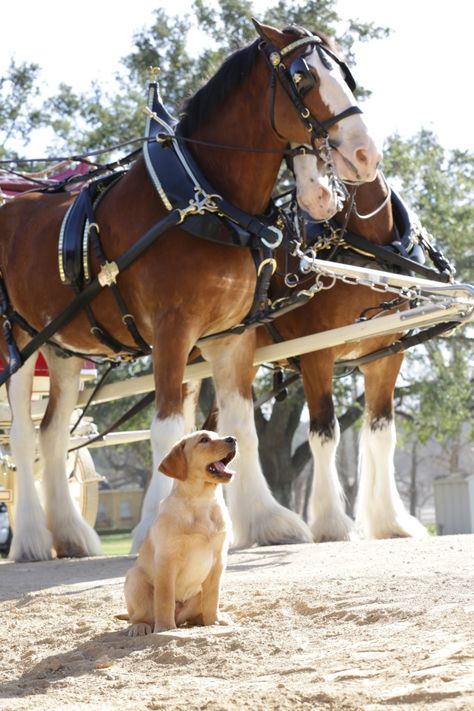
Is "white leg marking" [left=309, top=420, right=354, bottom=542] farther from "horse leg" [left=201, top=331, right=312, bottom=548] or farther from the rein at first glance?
the rein

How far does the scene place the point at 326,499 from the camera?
859 cm

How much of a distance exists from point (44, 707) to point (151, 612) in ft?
4.16

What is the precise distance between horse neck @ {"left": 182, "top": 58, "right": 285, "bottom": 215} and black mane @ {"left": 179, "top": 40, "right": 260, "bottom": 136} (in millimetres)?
48

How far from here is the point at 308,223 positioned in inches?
327

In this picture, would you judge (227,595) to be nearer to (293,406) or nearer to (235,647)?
(235,647)

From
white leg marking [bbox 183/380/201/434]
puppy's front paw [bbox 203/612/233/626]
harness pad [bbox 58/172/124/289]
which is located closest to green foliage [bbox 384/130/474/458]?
white leg marking [bbox 183/380/201/434]

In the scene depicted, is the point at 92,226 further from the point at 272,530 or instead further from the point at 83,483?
the point at 83,483

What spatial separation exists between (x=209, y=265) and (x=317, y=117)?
1.00m

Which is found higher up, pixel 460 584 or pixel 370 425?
pixel 370 425

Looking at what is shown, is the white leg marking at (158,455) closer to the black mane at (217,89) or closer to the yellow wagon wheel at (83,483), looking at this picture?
the black mane at (217,89)

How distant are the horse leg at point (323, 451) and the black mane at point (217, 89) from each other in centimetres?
193

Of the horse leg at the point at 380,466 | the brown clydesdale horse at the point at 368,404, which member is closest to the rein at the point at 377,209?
the brown clydesdale horse at the point at 368,404

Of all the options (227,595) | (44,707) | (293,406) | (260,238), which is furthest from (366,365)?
(293,406)

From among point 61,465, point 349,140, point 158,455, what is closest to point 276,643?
point 158,455
